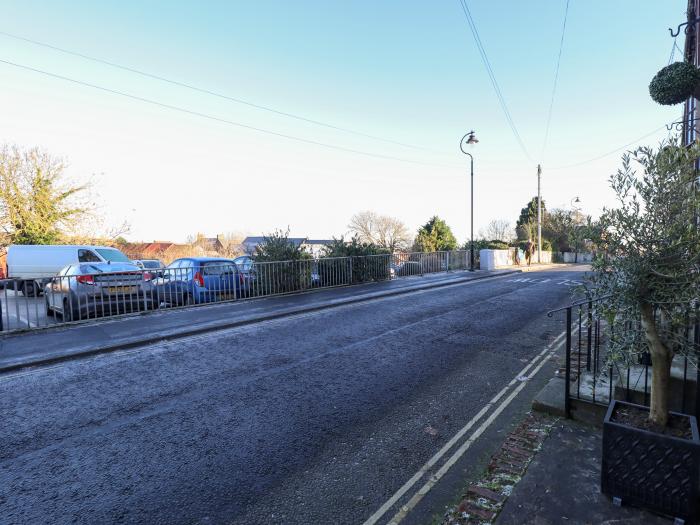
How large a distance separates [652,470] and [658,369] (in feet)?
2.28

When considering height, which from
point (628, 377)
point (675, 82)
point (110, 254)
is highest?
point (675, 82)

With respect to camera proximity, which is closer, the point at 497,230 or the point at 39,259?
the point at 39,259

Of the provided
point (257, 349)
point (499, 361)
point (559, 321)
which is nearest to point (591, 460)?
point (499, 361)

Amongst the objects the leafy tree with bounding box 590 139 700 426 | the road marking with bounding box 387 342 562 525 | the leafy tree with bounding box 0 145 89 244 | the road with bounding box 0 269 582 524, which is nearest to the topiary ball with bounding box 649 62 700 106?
the leafy tree with bounding box 590 139 700 426

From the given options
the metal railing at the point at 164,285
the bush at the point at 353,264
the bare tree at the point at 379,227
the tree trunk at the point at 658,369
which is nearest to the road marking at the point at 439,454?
the tree trunk at the point at 658,369

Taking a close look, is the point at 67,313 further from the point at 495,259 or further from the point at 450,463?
the point at 495,259

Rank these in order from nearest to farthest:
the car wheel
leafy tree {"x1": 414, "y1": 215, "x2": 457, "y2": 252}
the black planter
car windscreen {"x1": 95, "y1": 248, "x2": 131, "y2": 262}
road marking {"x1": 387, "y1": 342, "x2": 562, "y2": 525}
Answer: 1. the black planter
2. road marking {"x1": 387, "y1": 342, "x2": 562, "y2": 525}
3. the car wheel
4. car windscreen {"x1": 95, "y1": 248, "x2": 131, "y2": 262}
5. leafy tree {"x1": 414, "y1": 215, "x2": 457, "y2": 252}

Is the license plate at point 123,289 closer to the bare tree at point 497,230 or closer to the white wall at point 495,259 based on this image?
the white wall at point 495,259

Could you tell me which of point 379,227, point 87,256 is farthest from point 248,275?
point 379,227

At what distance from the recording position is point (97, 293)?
9.24 meters

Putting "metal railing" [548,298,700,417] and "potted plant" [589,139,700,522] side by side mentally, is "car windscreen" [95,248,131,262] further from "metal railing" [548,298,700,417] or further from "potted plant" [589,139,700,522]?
"potted plant" [589,139,700,522]

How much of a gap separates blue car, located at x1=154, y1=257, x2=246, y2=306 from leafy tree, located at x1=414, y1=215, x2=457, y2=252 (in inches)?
661

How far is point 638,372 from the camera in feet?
13.0

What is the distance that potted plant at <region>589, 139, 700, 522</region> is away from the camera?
7.86ft
